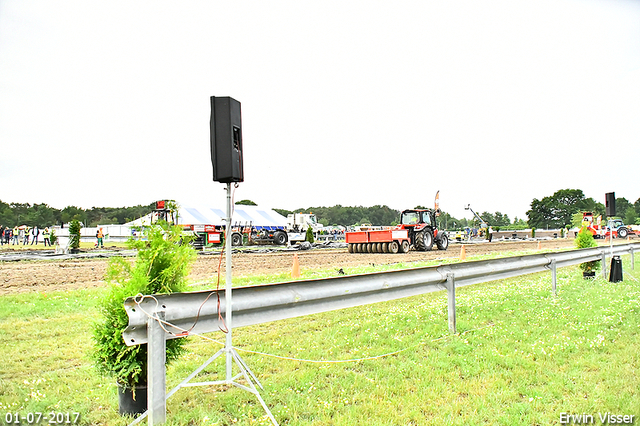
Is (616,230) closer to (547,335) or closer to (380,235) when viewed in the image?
(380,235)

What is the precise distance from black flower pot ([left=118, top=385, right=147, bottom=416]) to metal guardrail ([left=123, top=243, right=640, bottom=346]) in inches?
18.8

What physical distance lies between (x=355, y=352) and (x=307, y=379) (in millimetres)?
1036

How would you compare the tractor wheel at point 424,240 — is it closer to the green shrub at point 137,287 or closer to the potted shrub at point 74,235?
the potted shrub at point 74,235

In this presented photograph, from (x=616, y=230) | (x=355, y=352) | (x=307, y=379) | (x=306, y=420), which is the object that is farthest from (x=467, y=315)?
(x=616, y=230)

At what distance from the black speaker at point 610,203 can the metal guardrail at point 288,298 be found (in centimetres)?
694

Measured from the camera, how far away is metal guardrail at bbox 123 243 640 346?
330cm

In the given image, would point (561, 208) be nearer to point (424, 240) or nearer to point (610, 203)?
point (424, 240)

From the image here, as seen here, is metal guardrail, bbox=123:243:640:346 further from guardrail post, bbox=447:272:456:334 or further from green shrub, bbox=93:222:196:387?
green shrub, bbox=93:222:196:387

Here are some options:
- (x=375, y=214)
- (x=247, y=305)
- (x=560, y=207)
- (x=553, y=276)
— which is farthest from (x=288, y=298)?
(x=375, y=214)

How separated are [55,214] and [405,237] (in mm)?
90692

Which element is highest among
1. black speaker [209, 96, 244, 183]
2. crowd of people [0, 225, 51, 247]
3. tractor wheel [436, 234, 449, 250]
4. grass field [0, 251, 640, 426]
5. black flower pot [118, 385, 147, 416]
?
black speaker [209, 96, 244, 183]

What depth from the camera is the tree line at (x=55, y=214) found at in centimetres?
7856

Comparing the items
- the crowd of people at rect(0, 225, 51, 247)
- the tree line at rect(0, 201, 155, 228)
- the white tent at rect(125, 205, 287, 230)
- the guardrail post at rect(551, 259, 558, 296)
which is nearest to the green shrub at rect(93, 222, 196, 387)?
the guardrail post at rect(551, 259, 558, 296)

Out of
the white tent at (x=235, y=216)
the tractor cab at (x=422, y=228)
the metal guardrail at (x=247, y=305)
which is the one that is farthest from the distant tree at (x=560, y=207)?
the metal guardrail at (x=247, y=305)
